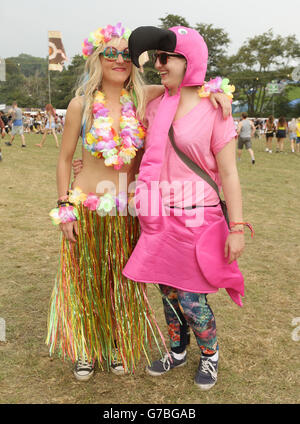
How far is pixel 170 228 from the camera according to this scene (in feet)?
6.62

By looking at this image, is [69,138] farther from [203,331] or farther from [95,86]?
[203,331]

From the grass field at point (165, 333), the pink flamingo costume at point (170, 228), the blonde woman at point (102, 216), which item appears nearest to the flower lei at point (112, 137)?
the blonde woman at point (102, 216)

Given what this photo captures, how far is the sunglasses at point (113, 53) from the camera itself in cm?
203

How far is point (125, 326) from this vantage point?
2297mm

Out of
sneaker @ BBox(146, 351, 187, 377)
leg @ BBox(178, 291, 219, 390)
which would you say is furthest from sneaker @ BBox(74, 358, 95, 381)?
leg @ BBox(178, 291, 219, 390)

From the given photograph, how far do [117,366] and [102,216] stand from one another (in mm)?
869

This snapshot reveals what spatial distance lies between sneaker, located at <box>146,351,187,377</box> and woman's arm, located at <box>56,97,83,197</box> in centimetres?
109

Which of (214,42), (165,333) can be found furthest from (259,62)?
(165,333)

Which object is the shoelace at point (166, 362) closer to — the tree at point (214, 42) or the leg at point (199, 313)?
the leg at point (199, 313)

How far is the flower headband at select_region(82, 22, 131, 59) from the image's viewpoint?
2.05m

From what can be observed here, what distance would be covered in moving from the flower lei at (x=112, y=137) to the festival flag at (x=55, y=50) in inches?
1026

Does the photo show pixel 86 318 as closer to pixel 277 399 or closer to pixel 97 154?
pixel 97 154
